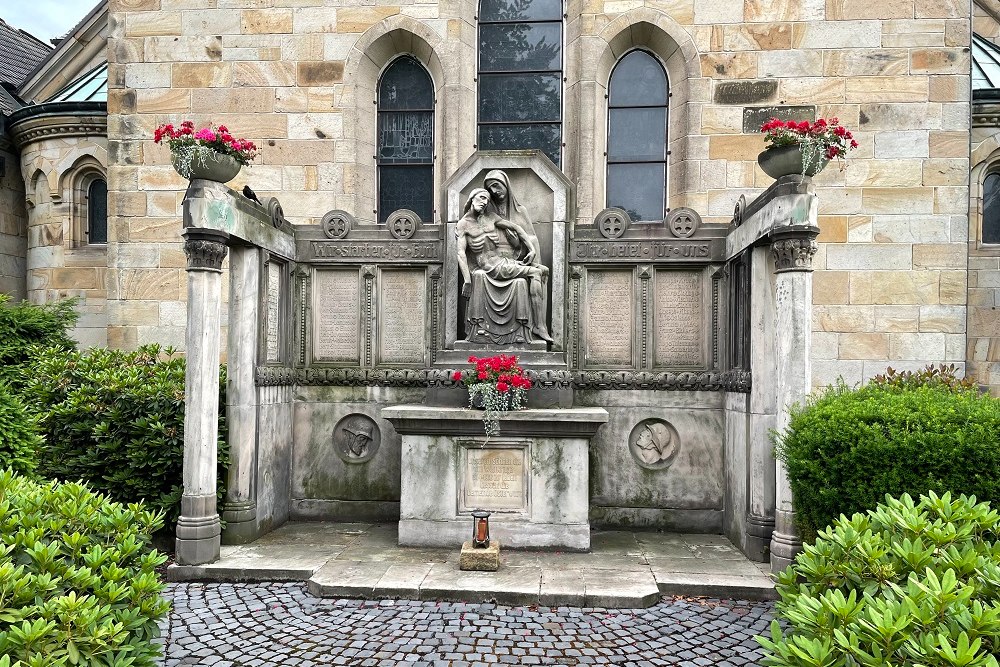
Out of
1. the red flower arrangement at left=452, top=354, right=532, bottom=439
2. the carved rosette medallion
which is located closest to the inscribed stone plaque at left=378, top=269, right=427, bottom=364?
the red flower arrangement at left=452, top=354, right=532, bottom=439

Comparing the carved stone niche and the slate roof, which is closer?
the carved stone niche

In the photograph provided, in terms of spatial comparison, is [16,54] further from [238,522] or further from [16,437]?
[16,437]

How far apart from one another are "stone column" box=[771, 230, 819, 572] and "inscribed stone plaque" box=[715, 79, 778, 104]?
4.56m

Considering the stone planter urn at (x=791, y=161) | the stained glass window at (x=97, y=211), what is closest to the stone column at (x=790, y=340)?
the stone planter urn at (x=791, y=161)

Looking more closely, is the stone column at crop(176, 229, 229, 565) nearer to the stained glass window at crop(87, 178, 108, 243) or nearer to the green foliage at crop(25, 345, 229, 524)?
the green foliage at crop(25, 345, 229, 524)

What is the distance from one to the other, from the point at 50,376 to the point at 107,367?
572 millimetres

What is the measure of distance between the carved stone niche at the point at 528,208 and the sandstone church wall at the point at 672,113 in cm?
224

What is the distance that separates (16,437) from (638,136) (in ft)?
28.8

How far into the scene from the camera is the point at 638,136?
1041cm

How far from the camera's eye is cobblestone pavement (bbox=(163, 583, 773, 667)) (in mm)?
4504

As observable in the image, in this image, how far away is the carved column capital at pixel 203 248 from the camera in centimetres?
622

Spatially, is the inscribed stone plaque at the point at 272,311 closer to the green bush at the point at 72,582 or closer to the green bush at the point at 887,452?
the green bush at the point at 72,582

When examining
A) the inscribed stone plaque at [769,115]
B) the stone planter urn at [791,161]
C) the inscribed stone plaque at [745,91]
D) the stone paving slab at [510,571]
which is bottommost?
the stone paving slab at [510,571]

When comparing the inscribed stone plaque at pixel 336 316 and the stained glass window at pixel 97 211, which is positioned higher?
the stained glass window at pixel 97 211
